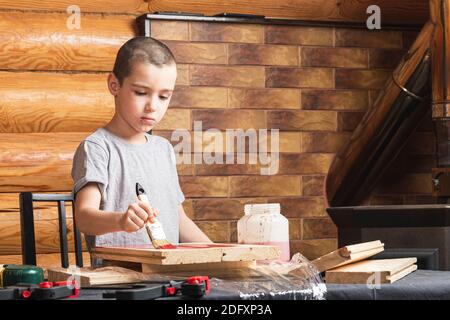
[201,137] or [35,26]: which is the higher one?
[35,26]

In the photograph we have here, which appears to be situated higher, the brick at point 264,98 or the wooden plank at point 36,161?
the brick at point 264,98

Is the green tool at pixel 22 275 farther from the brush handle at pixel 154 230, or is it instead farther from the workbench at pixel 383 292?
the brush handle at pixel 154 230

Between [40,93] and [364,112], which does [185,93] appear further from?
[364,112]

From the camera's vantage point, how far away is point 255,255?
7.20 feet

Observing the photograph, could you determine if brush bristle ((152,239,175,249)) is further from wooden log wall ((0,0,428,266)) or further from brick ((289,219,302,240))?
brick ((289,219,302,240))

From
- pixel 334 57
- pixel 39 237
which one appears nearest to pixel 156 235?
pixel 39 237

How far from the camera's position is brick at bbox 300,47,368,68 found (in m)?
4.86

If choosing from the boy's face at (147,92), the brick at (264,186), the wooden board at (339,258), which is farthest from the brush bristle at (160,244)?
the brick at (264,186)

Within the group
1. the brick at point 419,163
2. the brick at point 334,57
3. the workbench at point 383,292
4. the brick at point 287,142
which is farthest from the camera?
the brick at point 419,163

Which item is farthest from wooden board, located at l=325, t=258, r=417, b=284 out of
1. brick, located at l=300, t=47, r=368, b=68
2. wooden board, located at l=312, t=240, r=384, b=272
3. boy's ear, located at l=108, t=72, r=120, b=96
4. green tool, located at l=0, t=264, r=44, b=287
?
brick, located at l=300, t=47, r=368, b=68

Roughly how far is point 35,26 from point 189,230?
191 centimetres

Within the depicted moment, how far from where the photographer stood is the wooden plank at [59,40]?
14.5 feet

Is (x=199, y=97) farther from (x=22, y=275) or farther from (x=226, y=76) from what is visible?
(x=22, y=275)
